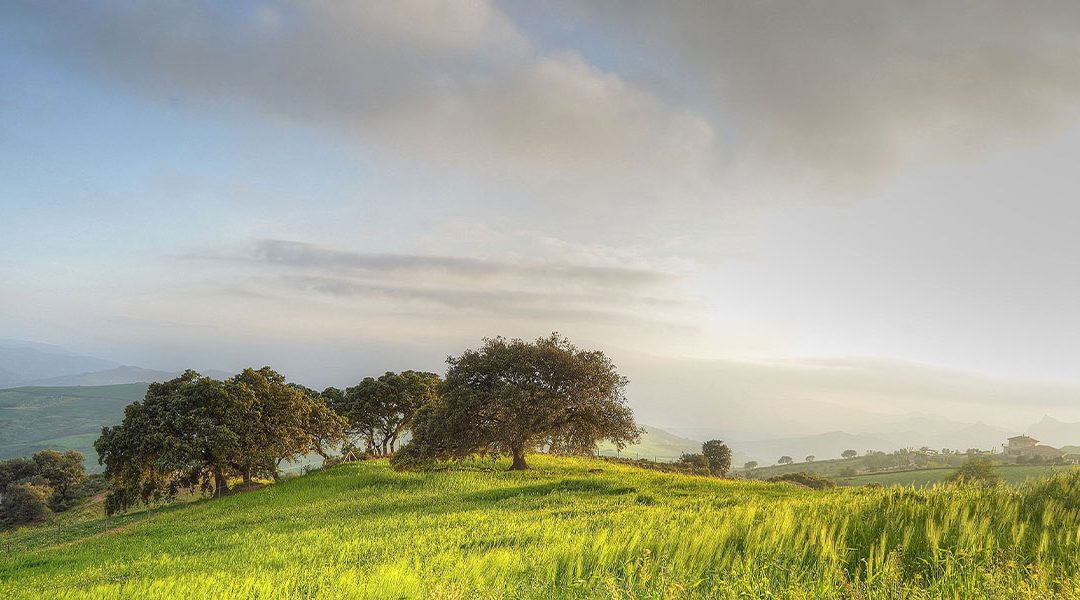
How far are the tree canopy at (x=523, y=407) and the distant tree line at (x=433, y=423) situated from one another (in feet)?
0.25

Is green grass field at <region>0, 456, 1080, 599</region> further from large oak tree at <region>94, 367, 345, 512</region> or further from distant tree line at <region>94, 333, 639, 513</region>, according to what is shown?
large oak tree at <region>94, 367, 345, 512</region>

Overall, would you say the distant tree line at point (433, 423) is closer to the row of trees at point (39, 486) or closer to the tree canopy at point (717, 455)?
the row of trees at point (39, 486)

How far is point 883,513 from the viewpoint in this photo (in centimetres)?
1001

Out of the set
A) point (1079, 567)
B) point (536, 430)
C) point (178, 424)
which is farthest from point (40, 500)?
point (1079, 567)

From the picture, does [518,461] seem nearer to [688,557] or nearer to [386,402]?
[386,402]

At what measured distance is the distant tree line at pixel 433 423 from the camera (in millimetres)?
41688

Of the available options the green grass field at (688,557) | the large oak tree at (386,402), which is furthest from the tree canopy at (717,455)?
the green grass field at (688,557)

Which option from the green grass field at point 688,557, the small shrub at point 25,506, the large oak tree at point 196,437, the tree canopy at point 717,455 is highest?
the green grass field at point 688,557

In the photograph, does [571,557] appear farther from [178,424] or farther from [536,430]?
[178,424]

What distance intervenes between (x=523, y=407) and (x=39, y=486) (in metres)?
81.4

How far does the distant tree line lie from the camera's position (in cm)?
4169

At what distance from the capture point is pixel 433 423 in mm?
42062

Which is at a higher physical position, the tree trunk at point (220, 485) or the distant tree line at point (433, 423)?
the distant tree line at point (433, 423)

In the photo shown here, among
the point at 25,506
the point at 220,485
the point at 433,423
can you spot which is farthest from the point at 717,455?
the point at 25,506
